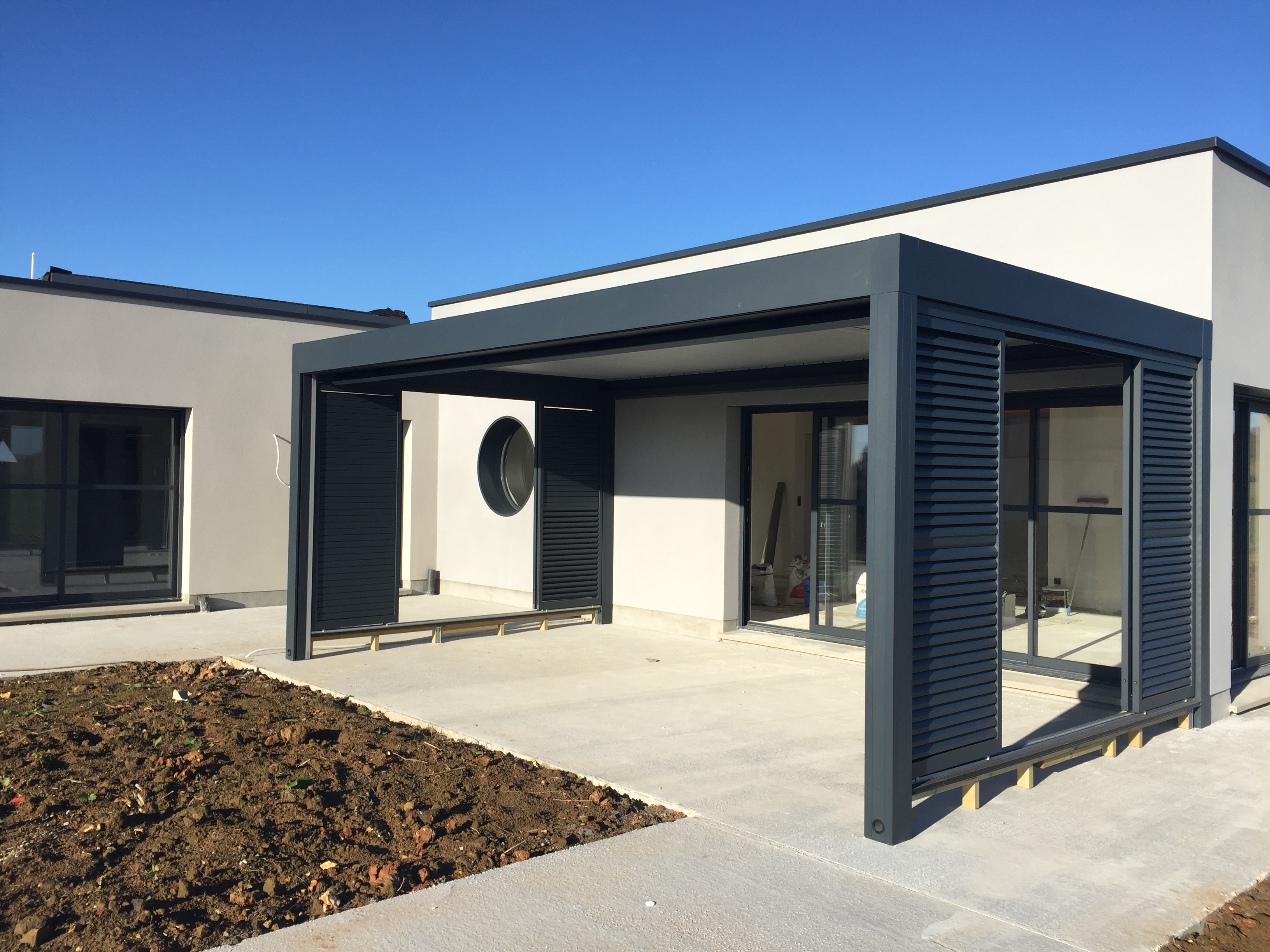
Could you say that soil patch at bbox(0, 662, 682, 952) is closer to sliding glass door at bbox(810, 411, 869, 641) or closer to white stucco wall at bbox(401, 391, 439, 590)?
sliding glass door at bbox(810, 411, 869, 641)

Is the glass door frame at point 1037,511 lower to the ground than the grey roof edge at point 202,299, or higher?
lower

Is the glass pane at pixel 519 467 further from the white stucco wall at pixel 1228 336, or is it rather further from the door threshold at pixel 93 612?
the white stucco wall at pixel 1228 336

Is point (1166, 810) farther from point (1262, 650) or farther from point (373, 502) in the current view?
point (373, 502)

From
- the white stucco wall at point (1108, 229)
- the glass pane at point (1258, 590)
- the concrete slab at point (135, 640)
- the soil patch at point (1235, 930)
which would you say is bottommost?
the soil patch at point (1235, 930)

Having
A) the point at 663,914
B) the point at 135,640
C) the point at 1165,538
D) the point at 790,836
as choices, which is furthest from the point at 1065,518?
the point at 135,640

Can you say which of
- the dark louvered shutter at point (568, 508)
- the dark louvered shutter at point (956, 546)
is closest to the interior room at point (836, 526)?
the dark louvered shutter at point (568, 508)

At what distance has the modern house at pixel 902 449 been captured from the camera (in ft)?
14.8

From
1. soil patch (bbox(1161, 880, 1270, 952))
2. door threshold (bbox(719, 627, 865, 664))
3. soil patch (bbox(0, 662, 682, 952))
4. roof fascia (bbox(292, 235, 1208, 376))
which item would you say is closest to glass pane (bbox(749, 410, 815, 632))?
door threshold (bbox(719, 627, 865, 664))

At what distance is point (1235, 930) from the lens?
3.59 metres

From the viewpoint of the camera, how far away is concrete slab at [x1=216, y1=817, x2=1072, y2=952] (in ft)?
10.9

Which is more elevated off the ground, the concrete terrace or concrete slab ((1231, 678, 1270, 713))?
concrete slab ((1231, 678, 1270, 713))

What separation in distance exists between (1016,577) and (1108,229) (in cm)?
278

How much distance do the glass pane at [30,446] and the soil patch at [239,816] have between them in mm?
5078

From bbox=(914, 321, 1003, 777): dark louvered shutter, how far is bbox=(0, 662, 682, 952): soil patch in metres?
1.38
